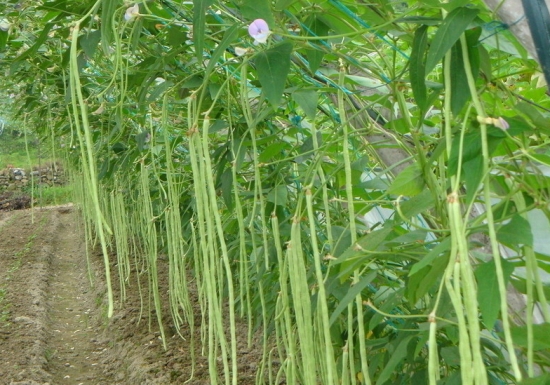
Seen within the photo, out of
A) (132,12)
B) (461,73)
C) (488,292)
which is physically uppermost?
(132,12)

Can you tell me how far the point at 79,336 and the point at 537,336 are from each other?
374 cm

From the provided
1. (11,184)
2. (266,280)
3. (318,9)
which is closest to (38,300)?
(266,280)

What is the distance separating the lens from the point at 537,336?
0.76m

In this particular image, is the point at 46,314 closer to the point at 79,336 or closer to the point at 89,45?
the point at 79,336

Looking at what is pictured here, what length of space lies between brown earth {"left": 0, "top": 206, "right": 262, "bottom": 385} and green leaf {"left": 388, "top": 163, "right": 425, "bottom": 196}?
97cm

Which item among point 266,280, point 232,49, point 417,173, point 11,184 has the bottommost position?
point 266,280

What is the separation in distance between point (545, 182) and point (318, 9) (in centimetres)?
43

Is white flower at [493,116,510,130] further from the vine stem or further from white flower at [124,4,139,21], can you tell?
white flower at [124,4,139,21]

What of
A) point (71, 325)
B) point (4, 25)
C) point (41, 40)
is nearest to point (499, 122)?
point (41, 40)

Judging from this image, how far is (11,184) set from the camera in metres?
14.4

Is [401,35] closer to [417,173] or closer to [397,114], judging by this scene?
[417,173]

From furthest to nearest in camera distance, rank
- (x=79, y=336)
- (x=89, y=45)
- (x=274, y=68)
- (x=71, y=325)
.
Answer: (x=71, y=325), (x=79, y=336), (x=89, y=45), (x=274, y=68)

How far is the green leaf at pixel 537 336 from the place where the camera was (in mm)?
746

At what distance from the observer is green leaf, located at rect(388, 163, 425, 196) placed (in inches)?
36.2
